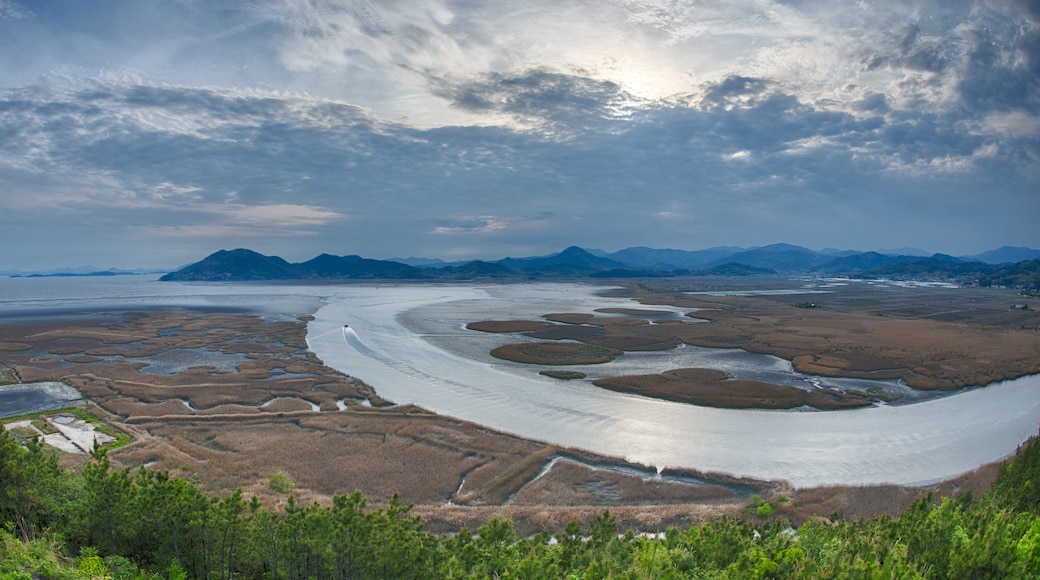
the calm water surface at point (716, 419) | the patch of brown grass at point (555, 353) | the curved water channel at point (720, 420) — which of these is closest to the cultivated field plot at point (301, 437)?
the curved water channel at point (720, 420)

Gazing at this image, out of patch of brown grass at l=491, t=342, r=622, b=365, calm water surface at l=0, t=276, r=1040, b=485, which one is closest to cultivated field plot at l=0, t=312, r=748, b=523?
calm water surface at l=0, t=276, r=1040, b=485

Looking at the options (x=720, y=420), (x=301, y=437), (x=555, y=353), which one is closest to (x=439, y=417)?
(x=301, y=437)

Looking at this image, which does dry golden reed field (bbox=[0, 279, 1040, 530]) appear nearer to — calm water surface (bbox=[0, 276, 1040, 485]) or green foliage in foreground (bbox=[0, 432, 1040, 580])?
calm water surface (bbox=[0, 276, 1040, 485])

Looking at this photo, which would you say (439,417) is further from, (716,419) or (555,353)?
(555,353)

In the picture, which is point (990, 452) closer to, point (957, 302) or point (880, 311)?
point (880, 311)

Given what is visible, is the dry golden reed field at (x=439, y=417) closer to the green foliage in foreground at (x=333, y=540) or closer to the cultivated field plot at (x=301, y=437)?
the cultivated field plot at (x=301, y=437)

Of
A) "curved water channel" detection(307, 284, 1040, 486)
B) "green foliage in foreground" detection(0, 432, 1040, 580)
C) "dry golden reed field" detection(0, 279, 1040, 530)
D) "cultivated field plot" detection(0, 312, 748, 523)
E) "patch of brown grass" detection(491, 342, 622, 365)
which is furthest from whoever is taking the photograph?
"patch of brown grass" detection(491, 342, 622, 365)

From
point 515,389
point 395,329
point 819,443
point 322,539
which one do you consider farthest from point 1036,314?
point 322,539
